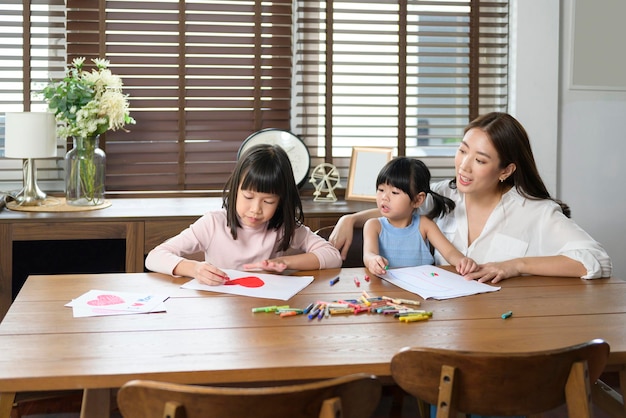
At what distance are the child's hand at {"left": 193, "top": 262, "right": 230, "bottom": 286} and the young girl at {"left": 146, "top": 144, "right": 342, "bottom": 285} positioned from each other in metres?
0.12

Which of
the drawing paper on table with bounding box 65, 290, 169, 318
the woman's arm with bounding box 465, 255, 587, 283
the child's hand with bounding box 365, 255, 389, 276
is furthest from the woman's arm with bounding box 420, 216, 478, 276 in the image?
the drawing paper on table with bounding box 65, 290, 169, 318

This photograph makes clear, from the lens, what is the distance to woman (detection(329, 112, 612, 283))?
97.1 inches

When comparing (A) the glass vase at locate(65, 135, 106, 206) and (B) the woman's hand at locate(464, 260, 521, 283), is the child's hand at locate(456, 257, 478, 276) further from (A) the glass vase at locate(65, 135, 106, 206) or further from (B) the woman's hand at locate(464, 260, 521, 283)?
(A) the glass vase at locate(65, 135, 106, 206)

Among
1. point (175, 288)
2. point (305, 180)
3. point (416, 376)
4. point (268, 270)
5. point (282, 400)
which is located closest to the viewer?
point (282, 400)

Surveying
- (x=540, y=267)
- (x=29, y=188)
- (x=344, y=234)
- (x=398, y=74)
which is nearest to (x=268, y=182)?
(x=344, y=234)

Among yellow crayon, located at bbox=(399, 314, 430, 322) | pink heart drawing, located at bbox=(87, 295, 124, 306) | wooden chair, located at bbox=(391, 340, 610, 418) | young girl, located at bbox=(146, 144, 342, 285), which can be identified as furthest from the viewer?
young girl, located at bbox=(146, 144, 342, 285)

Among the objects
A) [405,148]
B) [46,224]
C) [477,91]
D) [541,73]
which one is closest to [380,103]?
[405,148]

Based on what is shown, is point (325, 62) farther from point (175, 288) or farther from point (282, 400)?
point (282, 400)

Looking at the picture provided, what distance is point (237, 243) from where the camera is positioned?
2561 mm

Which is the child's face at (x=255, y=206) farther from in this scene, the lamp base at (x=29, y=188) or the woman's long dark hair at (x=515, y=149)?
the lamp base at (x=29, y=188)

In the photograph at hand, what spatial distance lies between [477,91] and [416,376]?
2.69 metres

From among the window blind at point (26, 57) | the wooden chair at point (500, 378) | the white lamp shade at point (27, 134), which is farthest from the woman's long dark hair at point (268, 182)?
the window blind at point (26, 57)

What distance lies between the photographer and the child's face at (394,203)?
8.47 ft

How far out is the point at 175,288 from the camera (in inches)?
83.0
